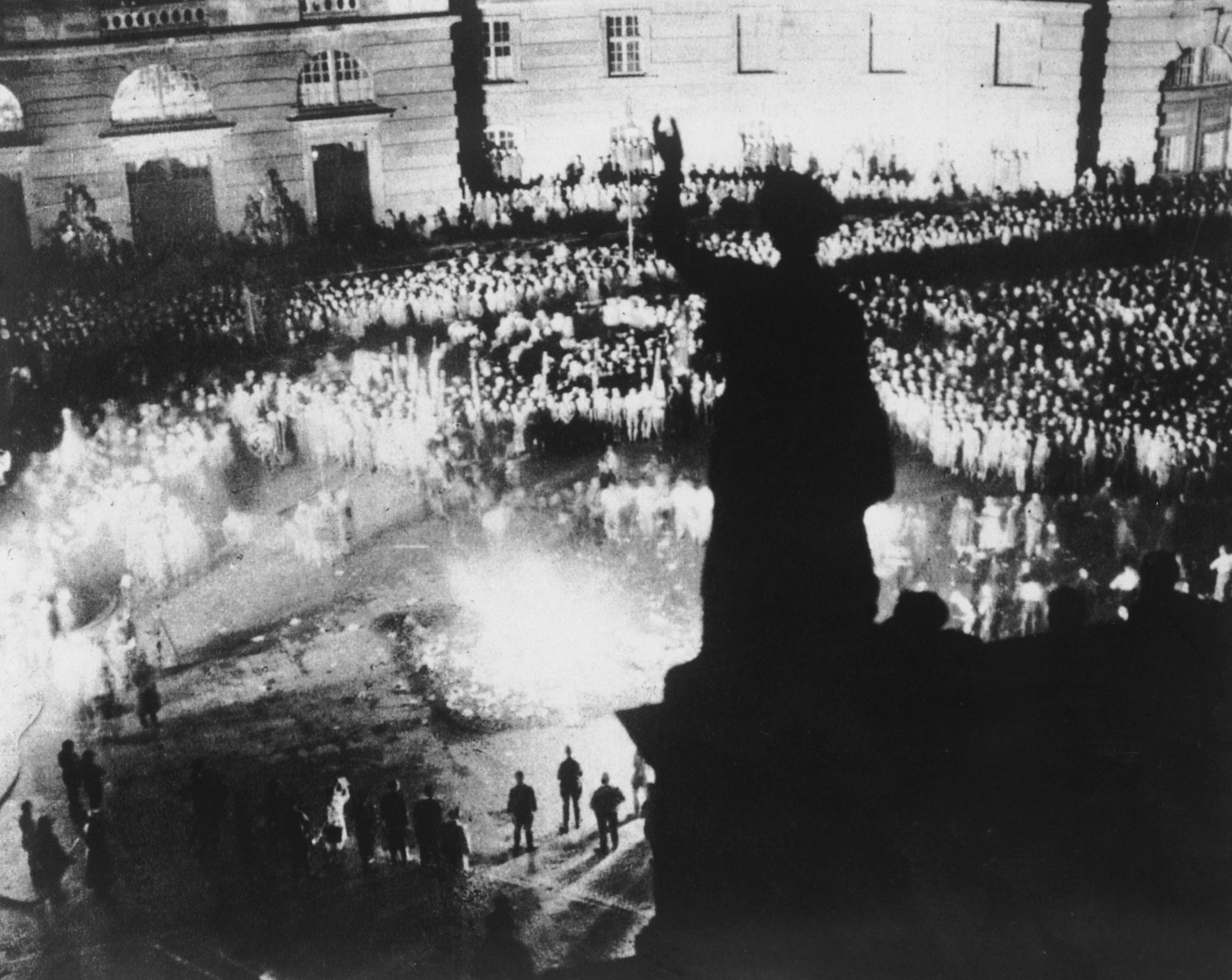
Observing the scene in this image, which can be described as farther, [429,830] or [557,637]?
[557,637]

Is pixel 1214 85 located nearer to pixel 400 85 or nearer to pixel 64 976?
pixel 400 85

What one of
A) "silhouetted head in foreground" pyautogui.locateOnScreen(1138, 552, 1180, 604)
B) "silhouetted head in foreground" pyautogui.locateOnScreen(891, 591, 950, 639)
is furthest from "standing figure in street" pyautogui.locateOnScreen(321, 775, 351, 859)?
"silhouetted head in foreground" pyautogui.locateOnScreen(1138, 552, 1180, 604)

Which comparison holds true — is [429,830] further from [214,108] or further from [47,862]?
[214,108]

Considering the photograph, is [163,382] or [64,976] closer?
[64,976]

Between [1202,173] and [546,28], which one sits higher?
[546,28]


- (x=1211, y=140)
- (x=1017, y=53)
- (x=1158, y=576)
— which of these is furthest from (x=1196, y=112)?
(x=1158, y=576)

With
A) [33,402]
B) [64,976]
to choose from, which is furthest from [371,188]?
[64,976]
